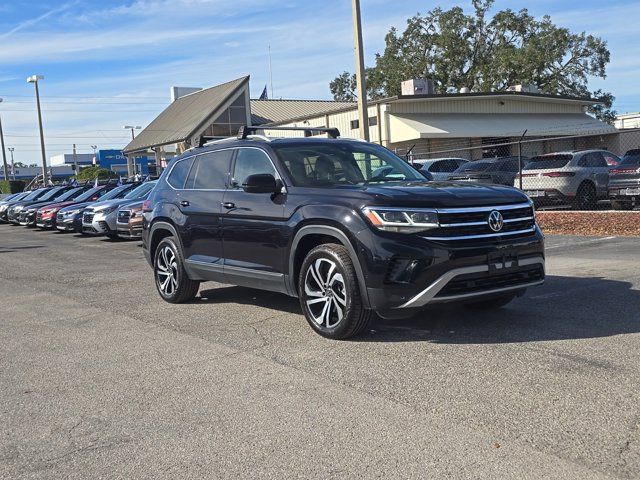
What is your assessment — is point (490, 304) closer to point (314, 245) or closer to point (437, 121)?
point (314, 245)

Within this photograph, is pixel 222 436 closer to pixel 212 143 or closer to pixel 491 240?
pixel 491 240

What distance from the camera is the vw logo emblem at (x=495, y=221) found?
578 centimetres

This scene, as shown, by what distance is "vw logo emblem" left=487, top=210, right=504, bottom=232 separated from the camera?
5777 mm

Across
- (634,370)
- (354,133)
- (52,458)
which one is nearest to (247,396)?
(52,458)

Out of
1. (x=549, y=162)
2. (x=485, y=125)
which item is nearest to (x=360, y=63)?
(x=549, y=162)

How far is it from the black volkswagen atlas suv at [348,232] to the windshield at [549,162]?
36.7 ft

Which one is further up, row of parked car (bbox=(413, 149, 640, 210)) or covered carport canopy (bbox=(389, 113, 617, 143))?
covered carport canopy (bbox=(389, 113, 617, 143))

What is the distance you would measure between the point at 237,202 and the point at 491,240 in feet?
8.62

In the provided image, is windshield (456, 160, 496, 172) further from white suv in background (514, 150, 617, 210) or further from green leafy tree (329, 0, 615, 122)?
green leafy tree (329, 0, 615, 122)

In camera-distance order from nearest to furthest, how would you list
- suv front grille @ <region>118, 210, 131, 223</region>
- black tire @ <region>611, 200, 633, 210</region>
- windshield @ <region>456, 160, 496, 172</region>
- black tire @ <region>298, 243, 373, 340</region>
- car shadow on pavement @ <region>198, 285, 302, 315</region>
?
1. black tire @ <region>298, 243, 373, 340</region>
2. car shadow on pavement @ <region>198, 285, 302, 315</region>
3. suv front grille @ <region>118, 210, 131, 223</region>
4. black tire @ <region>611, 200, 633, 210</region>
5. windshield @ <region>456, 160, 496, 172</region>

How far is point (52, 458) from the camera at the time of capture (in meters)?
3.81

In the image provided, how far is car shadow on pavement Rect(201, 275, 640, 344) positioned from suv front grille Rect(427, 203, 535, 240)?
0.62 meters

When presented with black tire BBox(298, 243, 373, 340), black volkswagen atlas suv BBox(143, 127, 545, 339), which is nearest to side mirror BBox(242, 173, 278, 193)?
black volkswagen atlas suv BBox(143, 127, 545, 339)

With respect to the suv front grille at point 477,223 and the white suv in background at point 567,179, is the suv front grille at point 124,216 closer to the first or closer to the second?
the white suv in background at point 567,179
